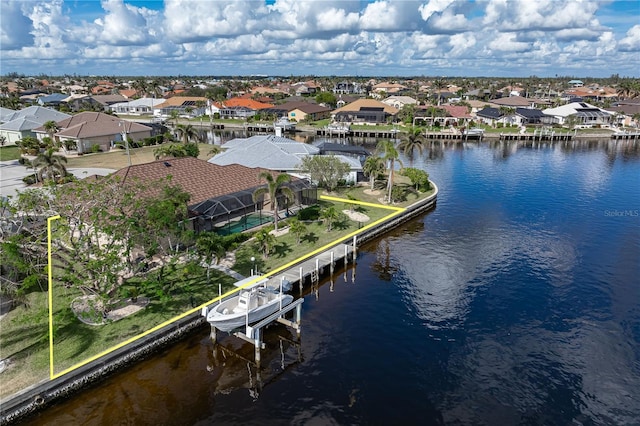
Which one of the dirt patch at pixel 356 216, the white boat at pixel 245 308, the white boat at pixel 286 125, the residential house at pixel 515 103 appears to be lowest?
the white boat at pixel 245 308

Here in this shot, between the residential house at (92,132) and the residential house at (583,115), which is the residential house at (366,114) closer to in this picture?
the residential house at (583,115)

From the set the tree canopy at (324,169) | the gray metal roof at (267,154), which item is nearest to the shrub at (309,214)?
the tree canopy at (324,169)

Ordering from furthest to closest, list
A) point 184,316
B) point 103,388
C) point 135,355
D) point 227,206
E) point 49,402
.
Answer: point 227,206
point 184,316
point 135,355
point 103,388
point 49,402

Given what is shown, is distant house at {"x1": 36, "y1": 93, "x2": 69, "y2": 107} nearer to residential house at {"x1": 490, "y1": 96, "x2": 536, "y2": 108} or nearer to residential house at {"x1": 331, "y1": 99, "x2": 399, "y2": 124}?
residential house at {"x1": 331, "y1": 99, "x2": 399, "y2": 124}

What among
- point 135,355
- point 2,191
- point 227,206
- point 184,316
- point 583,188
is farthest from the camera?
point 583,188

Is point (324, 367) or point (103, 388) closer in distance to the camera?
point (103, 388)

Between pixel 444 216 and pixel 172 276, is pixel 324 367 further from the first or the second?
pixel 444 216

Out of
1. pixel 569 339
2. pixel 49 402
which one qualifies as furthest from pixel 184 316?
pixel 569 339
